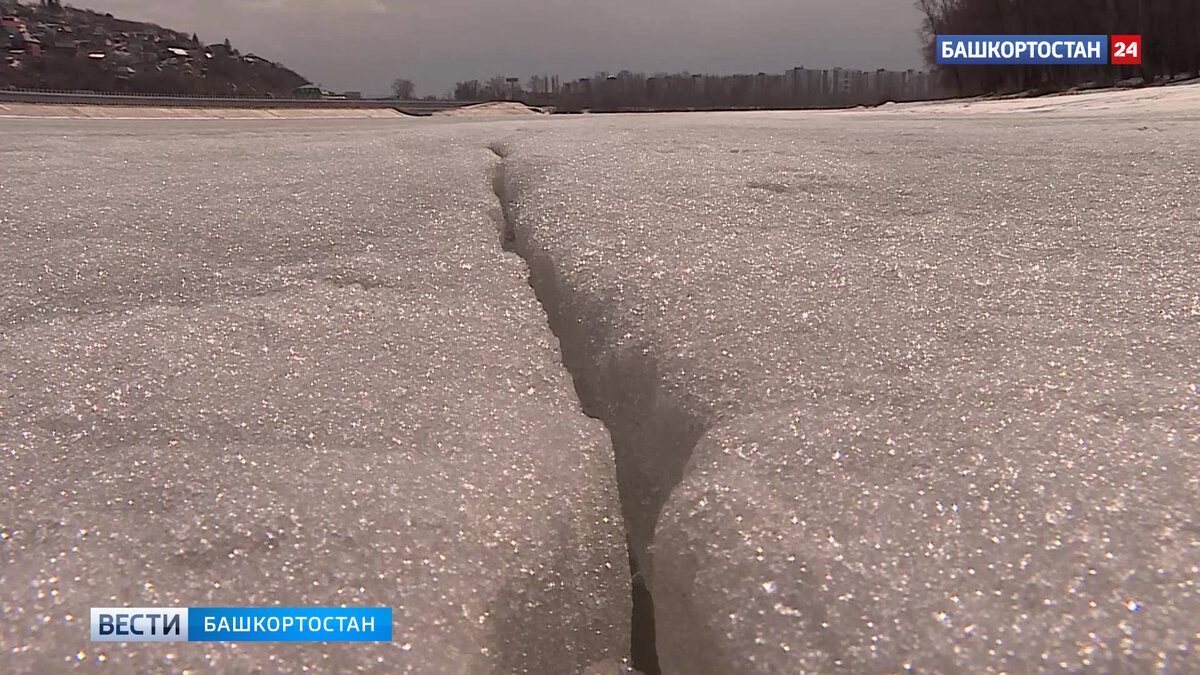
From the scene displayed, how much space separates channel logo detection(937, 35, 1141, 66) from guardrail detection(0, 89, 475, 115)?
14250mm

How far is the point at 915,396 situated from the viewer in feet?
2.48

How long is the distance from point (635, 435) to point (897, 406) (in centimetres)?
26

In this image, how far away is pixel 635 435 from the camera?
0.84 metres

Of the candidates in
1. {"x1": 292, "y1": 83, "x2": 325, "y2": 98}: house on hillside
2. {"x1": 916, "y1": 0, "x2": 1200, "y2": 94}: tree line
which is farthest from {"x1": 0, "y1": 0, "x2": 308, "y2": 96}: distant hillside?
{"x1": 916, "y1": 0, "x2": 1200, "y2": 94}: tree line

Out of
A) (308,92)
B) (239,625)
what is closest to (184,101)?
(308,92)

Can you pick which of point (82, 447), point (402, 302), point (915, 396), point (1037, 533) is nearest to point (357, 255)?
point (402, 302)

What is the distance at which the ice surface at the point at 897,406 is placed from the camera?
1.73 ft

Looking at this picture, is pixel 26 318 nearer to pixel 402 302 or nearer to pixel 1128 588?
pixel 402 302

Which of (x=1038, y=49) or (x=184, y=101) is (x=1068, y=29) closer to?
(x=1038, y=49)

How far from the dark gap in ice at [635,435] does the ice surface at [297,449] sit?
3cm

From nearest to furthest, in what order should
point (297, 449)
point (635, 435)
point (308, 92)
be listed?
point (297, 449), point (635, 435), point (308, 92)

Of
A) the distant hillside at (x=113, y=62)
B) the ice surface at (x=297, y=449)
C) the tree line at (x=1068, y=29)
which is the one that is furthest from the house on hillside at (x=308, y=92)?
the ice surface at (x=297, y=449)

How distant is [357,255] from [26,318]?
405 millimetres

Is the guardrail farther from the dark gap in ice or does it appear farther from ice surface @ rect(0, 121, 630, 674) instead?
the dark gap in ice
